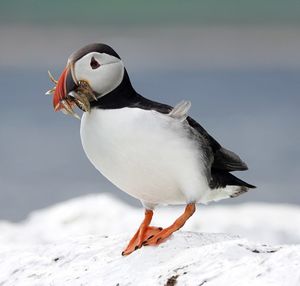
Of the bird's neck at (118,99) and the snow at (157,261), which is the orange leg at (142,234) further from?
the bird's neck at (118,99)

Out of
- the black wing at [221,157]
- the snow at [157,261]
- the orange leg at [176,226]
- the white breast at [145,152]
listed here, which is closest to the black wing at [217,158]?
the black wing at [221,157]

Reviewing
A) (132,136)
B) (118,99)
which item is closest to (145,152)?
(132,136)

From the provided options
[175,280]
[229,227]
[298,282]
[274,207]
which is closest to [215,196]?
[175,280]

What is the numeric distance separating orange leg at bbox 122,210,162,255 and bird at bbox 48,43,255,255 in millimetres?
11

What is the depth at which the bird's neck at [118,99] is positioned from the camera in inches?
236

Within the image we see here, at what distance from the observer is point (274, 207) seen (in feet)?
43.6

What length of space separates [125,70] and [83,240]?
1.41 m

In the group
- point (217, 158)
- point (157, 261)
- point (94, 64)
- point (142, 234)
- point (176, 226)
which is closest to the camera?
point (157, 261)

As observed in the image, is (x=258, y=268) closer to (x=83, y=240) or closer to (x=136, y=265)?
(x=136, y=265)

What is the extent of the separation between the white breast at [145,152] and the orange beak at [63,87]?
0.23 metres

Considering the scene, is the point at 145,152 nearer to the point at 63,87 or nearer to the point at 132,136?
the point at 132,136

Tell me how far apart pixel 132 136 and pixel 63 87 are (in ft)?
2.03

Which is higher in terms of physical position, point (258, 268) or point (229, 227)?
point (258, 268)

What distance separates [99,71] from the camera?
19.5 ft
